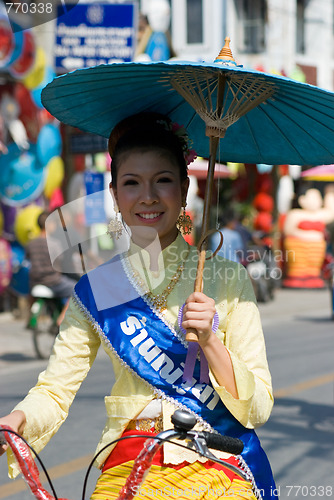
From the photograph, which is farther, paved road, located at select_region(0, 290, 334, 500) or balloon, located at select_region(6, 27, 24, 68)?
balloon, located at select_region(6, 27, 24, 68)

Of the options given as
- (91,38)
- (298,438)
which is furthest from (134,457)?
(91,38)

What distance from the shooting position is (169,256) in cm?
218

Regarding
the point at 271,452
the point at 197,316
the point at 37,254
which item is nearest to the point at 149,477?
the point at 197,316

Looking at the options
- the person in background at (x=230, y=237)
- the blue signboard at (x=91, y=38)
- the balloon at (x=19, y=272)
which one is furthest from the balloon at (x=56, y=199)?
the person in background at (x=230, y=237)

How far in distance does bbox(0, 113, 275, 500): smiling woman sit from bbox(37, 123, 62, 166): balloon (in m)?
9.60

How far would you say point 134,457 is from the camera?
77.4 inches

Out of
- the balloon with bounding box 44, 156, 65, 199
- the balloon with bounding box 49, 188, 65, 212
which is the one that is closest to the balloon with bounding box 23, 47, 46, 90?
the balloon with bounding box 44, 156, 65, 199

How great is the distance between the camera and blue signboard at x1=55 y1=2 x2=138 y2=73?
412 inches

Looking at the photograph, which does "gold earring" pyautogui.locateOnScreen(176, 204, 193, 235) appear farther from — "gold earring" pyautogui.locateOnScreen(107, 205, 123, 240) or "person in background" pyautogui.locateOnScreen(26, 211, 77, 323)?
"person in background" pyautogui.locateOnScreen(26, 211, 77, 323)

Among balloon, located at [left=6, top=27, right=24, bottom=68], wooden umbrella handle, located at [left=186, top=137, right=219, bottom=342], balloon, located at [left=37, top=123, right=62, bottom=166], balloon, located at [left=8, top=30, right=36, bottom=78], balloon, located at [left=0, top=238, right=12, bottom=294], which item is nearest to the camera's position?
wooden umbrella handle, located at [left=186, top=137, right=219, bottom=342]

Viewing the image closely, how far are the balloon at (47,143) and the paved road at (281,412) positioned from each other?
8.92 ft

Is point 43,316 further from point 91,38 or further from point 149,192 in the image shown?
point 149,192

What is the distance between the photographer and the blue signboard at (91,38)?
34.3 ft

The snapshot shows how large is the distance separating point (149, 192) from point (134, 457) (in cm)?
73
